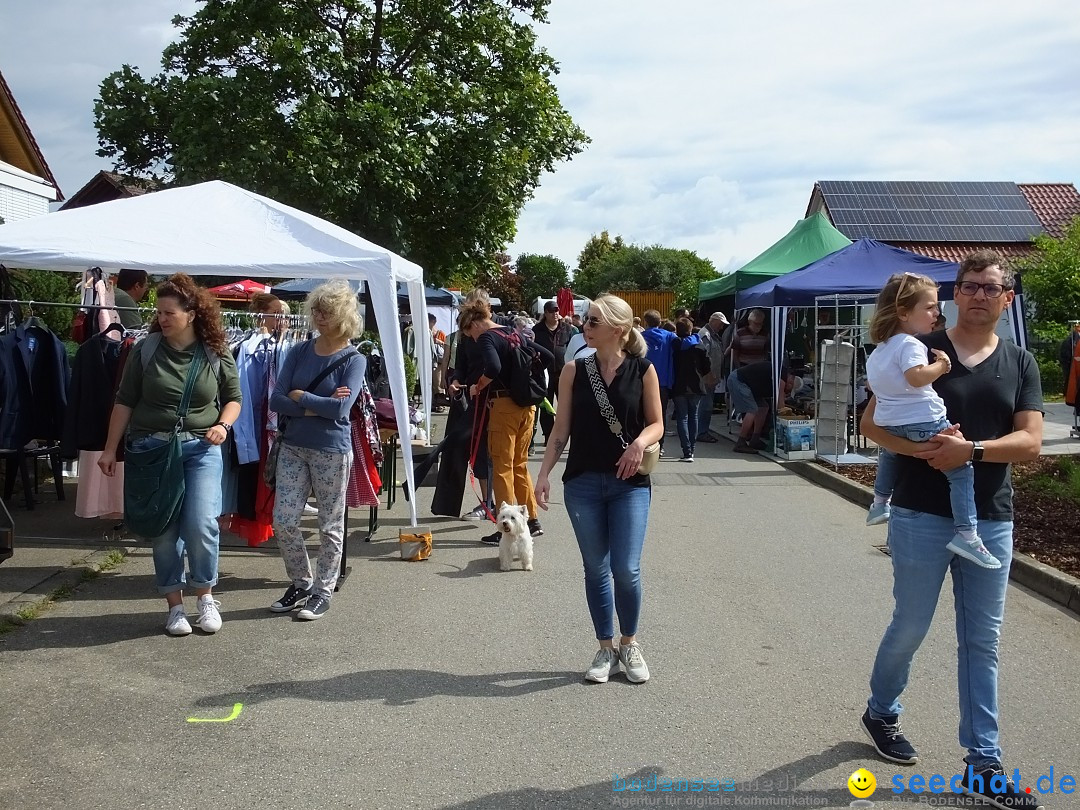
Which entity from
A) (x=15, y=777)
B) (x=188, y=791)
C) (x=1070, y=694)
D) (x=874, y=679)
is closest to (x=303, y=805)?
(x=188, y=791)

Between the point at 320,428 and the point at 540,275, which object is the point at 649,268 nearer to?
the point at 540,275

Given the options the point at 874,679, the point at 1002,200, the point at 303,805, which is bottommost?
the point at 303,805

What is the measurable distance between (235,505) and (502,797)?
A: 3.79 meters

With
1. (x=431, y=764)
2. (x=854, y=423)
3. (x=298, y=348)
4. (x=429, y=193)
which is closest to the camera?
(x=431, y=764)

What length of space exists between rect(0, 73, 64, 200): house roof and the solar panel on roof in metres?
23.2

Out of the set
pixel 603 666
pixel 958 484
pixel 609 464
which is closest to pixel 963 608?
pixel 958 484

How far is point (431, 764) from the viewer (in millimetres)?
3955

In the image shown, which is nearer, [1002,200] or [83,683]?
[83,683]

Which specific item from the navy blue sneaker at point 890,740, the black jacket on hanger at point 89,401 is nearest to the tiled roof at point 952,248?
the black jacket on hanger at point 89,401

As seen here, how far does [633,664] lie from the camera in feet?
16.0

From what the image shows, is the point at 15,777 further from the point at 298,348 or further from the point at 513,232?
the point at 513,232

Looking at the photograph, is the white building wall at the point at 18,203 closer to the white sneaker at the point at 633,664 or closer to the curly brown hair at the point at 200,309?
the curly brown hair at the point at 200,309

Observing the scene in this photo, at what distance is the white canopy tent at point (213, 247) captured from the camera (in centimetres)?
696

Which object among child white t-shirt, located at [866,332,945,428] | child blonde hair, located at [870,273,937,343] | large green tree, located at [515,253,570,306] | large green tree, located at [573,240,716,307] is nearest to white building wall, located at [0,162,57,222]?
child blonde hair, located at [870,273,937,343]
